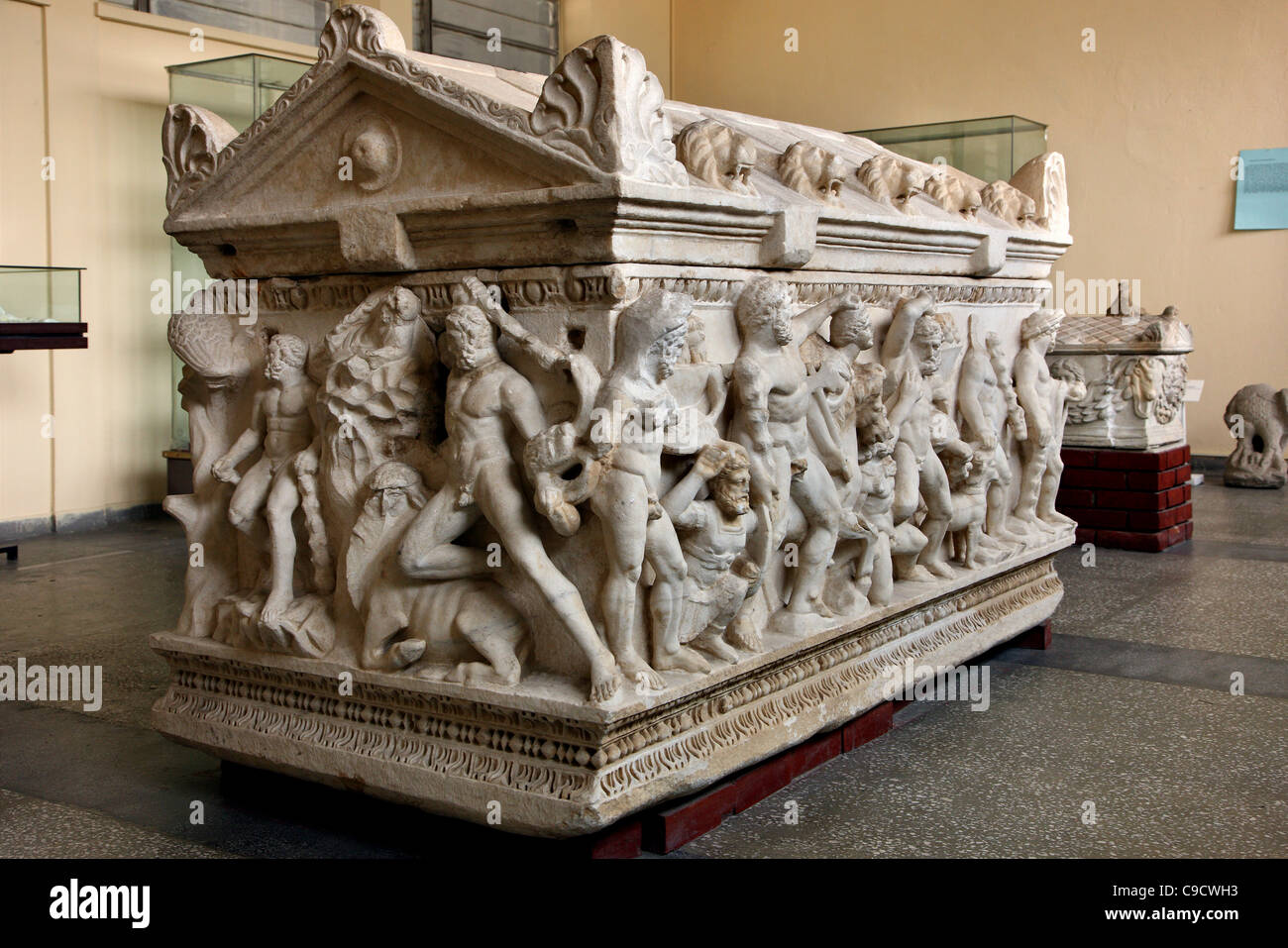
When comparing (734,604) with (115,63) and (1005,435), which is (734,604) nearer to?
(1005,435)

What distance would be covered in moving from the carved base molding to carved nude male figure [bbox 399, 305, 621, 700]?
11.1 inches

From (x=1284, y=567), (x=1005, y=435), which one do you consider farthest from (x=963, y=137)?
(x=1005, y=435)

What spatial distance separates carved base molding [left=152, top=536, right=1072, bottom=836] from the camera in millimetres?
3025

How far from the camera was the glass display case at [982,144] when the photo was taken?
33.0ft

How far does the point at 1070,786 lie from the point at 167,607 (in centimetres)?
395

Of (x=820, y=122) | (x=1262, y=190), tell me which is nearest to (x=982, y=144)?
(x=1262, y=190)

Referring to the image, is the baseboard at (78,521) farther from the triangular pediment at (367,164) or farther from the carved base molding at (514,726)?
the triangular pediment at (367,164)

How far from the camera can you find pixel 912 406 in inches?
172

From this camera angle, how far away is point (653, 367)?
3.12 metres

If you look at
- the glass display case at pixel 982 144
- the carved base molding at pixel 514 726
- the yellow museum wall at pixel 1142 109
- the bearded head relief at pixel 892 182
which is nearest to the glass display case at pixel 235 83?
the yellow museum wall at pixel 1142 109

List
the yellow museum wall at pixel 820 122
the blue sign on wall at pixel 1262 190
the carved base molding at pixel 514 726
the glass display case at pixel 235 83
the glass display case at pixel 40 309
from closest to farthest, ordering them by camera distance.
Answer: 1. the carved base molding at pixel 514 726
2. the glass display case at pixel 40 309
3. the yellow museum wall at pixel 820 122
4. the glass display case at pixel 235 83
5. the blue sign on wall at pixel 1262 190

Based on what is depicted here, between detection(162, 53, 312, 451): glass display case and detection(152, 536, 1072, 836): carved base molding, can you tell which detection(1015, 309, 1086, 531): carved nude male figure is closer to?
detection(152, 536, 1072, 836): carved base molding

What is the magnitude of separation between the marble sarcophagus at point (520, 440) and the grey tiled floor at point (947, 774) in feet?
0.54

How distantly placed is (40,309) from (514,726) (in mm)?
5113
